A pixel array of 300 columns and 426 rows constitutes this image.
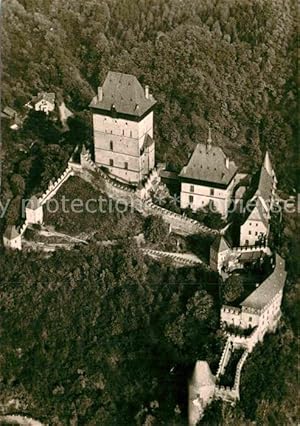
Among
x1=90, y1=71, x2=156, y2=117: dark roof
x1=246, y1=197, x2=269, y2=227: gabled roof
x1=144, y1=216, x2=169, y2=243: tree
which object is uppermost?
x1=90, y1=71, x2=156, y2=117: dark roof

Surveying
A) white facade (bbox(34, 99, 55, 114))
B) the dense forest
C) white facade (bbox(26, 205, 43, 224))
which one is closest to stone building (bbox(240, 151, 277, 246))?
the dense forest

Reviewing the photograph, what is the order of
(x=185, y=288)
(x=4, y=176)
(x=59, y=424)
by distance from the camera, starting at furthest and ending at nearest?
(x=4, y=176)
(x=185, y=288)
(x=59, y=424)

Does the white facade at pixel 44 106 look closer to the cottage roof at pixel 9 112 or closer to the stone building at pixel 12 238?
the cottage roof at pixel 9 112

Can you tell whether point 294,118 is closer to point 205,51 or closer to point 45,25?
point 205,51

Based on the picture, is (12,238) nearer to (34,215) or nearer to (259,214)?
(34,215)

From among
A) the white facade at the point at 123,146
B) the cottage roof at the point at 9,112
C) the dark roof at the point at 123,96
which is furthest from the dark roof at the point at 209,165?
the cottage roof at the point at 9,112

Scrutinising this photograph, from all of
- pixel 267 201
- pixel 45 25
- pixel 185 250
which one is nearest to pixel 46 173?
pixel 185 250

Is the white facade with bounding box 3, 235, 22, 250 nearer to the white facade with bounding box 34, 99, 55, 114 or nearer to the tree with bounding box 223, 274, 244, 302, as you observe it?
the tree with bounding box 223, 274, 244, 302
